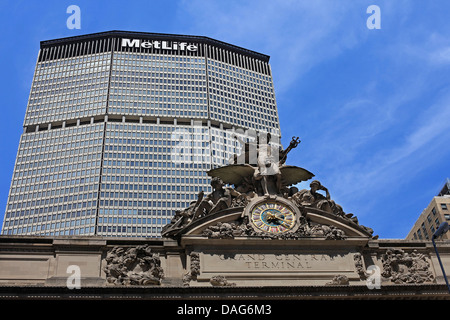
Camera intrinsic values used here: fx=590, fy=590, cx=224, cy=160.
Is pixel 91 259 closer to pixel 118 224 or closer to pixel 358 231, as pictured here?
pixel 358 231

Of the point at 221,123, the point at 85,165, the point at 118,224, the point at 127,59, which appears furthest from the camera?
the point at 127,59

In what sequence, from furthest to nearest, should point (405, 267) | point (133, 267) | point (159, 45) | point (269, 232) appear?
point (159, 45), point (405, 267), point (269, 232), point (133, 267)

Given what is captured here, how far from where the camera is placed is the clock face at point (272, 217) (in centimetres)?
2994

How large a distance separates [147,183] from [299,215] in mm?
99055

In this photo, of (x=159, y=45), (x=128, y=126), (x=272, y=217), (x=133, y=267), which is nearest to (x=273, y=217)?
(x=272, y=217)

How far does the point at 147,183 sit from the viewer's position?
127m

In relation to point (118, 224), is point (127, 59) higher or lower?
higher

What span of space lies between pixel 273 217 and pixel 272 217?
0.05 metres

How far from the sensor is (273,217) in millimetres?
30344

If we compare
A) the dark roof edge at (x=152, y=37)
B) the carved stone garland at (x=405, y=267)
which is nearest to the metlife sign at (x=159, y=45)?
the dark roof edge at (x=152, y=37)

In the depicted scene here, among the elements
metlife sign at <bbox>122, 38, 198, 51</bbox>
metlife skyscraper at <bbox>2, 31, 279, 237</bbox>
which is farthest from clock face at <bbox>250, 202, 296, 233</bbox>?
metlife sign at <bbox>122, 38, 198, 51</bbox>

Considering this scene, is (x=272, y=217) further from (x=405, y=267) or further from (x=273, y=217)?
(x=405, y=267)
